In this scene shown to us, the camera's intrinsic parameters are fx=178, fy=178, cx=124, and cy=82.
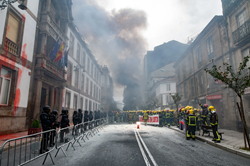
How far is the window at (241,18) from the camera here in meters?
13.2

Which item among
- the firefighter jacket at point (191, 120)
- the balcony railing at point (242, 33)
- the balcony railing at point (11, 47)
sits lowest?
the firefighter jacket at point (191, 120)

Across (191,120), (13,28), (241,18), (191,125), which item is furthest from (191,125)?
(13,28)

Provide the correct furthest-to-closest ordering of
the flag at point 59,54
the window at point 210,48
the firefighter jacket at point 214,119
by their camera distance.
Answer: the window at point 210,48
the flag at point 59,54
the firefighter jacket at point 214,119

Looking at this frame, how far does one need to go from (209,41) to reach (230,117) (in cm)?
835

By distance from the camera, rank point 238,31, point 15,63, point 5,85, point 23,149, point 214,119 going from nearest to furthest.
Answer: point 23,149 < point 214,119 < point 5,85 < point 15,63 < point 238,31

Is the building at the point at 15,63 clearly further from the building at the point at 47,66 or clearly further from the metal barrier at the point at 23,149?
the metal barrier at the point at 23,149

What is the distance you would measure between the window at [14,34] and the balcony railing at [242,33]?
15399mm

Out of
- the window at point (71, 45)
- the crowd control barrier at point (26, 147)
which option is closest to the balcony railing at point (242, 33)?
the crowd control barrier at point (26, 147)

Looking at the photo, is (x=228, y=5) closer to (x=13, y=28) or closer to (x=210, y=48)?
(x=210, y=48)

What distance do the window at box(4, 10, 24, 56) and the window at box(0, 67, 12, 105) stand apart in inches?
51.9

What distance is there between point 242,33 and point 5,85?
1631 cm

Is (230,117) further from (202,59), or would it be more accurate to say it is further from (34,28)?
(34,28)

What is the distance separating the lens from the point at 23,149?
4.32m

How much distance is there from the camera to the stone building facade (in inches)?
520
